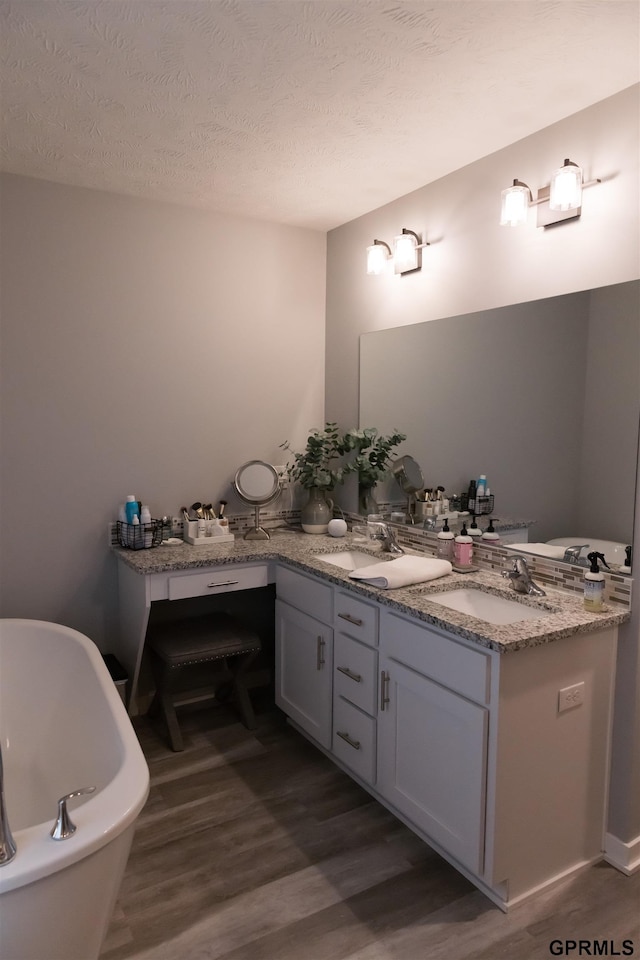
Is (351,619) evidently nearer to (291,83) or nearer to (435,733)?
(435,733)

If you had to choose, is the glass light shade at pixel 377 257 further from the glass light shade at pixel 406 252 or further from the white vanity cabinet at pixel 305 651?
the white vanity cabinet at pixel 305 651

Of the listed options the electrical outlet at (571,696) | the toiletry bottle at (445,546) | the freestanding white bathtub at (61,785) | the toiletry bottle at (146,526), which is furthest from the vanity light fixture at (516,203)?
the freestanding white bathtub at (61,785)

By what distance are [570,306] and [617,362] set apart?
0.28m

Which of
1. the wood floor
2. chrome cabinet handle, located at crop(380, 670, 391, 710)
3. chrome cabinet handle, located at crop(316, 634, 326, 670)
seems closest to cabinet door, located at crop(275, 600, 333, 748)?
chrome cabinet handle, located at crop(316, 634, 326, 670)

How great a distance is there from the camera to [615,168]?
2031mm

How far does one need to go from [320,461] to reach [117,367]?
1112mm

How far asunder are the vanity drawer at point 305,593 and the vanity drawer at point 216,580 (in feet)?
0.32

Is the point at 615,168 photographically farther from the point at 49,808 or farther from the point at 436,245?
the point at 49,808

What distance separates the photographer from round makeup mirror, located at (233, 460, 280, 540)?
3.29 metres

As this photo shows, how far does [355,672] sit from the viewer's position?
2.44 m

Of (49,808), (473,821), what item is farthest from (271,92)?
(49,808)

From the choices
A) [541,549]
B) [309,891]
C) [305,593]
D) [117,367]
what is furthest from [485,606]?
[117,367]

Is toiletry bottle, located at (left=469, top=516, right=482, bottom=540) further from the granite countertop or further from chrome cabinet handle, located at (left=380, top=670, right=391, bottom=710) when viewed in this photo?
chrome cabinet handle, located at (left=380, top=670, right=391, bottom=710)

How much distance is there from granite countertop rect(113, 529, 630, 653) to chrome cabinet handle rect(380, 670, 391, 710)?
0.25m
